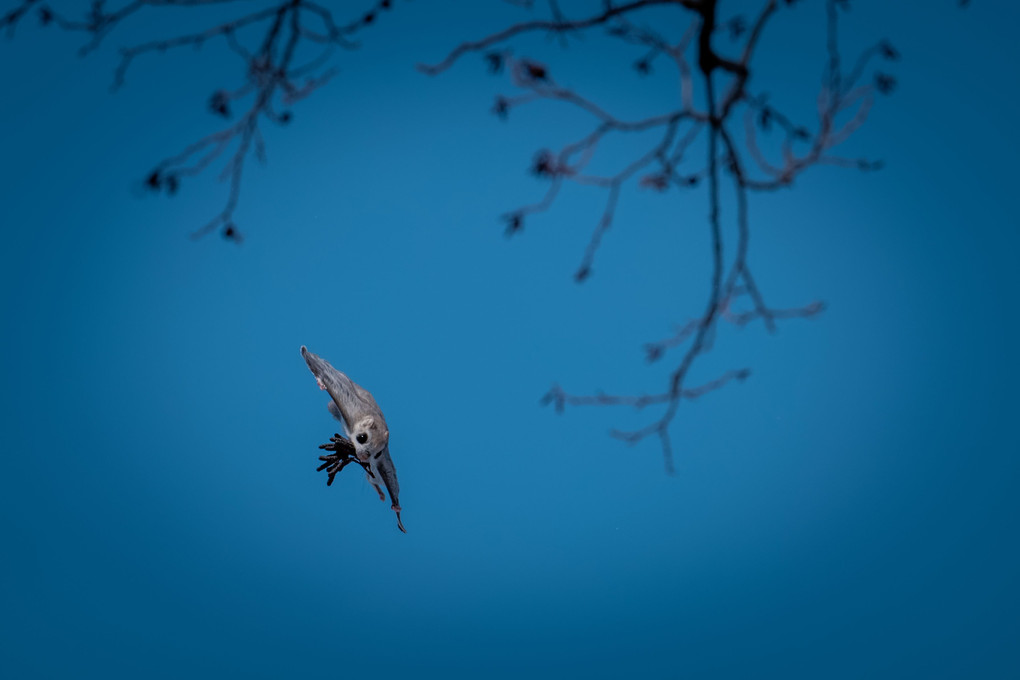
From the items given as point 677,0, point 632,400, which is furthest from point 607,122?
point 632,400

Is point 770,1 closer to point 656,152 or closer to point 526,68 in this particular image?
point 656,152

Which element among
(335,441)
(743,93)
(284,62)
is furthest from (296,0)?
(335,441)

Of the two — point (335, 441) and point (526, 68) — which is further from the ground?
point (335, 441)

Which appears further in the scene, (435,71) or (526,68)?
(435,71)

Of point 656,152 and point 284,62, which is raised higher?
point 284,62

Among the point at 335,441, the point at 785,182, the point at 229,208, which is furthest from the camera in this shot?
the point at 335,441

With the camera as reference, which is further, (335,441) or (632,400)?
(335,441)

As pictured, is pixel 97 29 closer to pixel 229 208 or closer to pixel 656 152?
pixel 229 208

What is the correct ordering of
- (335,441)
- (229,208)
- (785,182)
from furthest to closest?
(335,441) < (229,208) < (785,182)

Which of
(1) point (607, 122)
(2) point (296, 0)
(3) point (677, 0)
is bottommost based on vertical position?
(1) point (607, 122)
